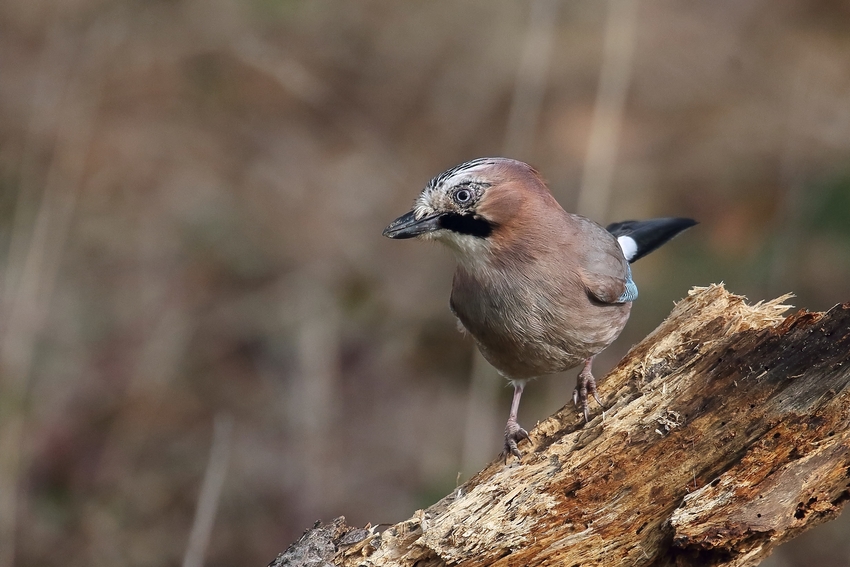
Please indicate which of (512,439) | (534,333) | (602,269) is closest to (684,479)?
(512,439)

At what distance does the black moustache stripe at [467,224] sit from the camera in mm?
4695

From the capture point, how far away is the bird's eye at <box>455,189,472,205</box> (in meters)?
4.65

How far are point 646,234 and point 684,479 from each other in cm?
264

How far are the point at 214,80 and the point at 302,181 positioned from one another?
5.33 feet

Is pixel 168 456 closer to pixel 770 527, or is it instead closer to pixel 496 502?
pixel 496 502

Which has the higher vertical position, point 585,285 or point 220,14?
point 220,14

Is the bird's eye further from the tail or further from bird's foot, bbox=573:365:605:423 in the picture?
the tail

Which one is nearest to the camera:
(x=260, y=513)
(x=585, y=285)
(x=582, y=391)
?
(x=582, y=391)

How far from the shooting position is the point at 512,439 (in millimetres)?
4602

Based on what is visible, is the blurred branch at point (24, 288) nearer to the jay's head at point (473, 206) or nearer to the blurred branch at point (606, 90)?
the jay's head at point (473, 206)

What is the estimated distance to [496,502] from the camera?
3.95 metres

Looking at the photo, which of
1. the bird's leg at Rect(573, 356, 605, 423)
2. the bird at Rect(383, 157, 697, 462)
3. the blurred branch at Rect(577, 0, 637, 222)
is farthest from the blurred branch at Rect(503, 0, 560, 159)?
the bird's leg at Rect(573, 356, 605, 423)

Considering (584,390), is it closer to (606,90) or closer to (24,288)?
(606,90)

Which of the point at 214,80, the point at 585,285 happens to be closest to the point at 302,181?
the point at 214,80
